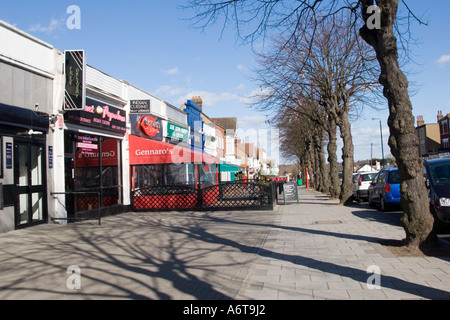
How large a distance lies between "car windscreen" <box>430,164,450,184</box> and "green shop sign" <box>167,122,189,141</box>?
576 inches

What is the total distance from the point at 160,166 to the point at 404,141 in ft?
41.4

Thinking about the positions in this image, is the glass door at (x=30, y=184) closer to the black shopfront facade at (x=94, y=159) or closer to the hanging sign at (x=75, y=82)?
the black shopfront facade at (x=94, y=159)

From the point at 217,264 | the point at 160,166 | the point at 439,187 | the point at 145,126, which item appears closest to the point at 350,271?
the point at 217,264

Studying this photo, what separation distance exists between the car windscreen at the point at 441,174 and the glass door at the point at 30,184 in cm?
1057

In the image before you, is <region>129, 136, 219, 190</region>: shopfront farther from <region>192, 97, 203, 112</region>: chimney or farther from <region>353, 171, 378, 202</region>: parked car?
<region>192, 97, 203, 112</region>: chimney

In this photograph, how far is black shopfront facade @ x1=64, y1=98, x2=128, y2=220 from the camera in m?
12.8

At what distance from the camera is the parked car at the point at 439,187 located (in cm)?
852

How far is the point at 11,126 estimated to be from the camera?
1025cm

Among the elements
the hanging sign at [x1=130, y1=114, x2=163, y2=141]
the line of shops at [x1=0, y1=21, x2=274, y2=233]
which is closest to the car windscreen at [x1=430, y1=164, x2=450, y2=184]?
the line of shops at [x1=0, y1=21, x2=274, y2=233]

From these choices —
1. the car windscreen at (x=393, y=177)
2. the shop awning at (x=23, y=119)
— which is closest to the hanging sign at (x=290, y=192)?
the car windscreen at (x=393, y=177)

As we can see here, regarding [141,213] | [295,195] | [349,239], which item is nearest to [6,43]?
[141,213]

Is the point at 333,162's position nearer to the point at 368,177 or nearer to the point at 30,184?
the point at 368,177
